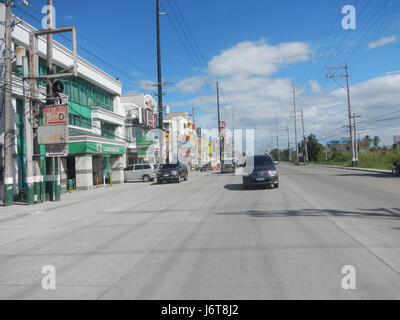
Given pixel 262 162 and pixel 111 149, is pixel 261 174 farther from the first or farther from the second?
pixel 111 149

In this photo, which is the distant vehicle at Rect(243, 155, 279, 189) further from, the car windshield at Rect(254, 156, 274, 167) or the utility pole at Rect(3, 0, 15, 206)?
the utility pole at Rect(3, 0, 15, 206)

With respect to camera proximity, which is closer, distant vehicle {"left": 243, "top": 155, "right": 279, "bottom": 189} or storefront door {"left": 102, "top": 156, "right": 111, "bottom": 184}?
distant vehicle {"left": 243, "top": 155, "right": 279, "bottom": 189}

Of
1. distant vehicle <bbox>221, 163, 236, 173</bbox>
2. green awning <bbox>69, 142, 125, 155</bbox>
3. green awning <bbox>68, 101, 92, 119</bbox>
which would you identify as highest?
green awning <bbox>68, 101, 92, 119</bbox>

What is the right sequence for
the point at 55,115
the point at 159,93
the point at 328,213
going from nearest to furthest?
the point at 328,213 < the point at 55,115 < the point at 159,93

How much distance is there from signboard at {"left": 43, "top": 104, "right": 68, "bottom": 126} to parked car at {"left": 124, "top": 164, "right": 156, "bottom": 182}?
16511 millimetres

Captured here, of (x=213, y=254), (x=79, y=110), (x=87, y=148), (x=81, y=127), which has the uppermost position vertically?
(x=79, y=110)

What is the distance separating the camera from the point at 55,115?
1598 centimetres

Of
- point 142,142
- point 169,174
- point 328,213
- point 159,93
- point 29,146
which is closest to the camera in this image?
point 328,213

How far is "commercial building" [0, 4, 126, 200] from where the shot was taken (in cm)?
1806

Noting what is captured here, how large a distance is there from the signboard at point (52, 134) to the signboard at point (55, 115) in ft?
0.94

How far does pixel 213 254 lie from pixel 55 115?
13.2 metres

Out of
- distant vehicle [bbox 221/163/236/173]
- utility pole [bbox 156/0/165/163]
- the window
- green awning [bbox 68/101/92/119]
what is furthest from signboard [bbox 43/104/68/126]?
distant vehicle [bbox 221/163/236/173]

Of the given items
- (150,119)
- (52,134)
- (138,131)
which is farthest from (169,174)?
(150,119)
